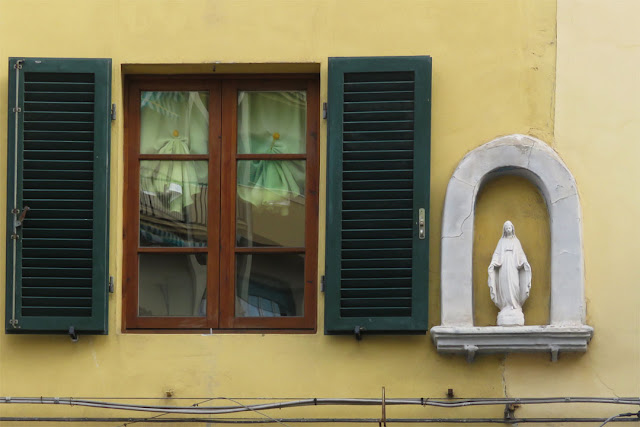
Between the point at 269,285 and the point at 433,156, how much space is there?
123cm

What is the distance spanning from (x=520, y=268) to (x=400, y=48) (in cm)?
147

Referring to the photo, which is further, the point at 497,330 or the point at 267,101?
the point at 267,101

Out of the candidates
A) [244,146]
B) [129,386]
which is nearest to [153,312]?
[129,386]

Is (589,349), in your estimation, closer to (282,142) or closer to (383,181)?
(383,181)

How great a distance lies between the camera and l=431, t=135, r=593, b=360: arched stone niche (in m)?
9.70

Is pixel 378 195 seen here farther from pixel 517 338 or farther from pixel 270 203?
pixel 517 338

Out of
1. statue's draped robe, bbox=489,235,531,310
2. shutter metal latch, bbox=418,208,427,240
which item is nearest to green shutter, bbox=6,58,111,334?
shutter metal latch, bbox=418,208,427,240

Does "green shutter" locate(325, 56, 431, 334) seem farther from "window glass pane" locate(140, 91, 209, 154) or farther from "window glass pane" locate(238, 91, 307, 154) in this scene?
"window glass pane" locate(140, 91, 209, 154)

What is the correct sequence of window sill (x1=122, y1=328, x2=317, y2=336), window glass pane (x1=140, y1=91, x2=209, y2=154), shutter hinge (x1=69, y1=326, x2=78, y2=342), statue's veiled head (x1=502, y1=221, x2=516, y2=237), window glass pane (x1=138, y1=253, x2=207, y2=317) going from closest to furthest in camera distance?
statue's veiled head (x1=502, y1=221, x2=516, y2=237) < shutter hinge (x1=69, y1=326, x2=78, y2=342) < window sill (x1=122, y1=328, x2=317, y2=336) < window glass pane (x1=138, y1=253, x2=207, y2=317) < window glass pane (x1=140, y1=91, x2=209, y2=154)

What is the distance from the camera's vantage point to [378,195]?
9.92 metres

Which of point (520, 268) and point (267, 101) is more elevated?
point (267, 101)

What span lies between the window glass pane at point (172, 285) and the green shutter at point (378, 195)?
81cm

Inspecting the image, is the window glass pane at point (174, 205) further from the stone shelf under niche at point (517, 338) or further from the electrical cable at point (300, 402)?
the stone shelf under niche at point (517, 338)

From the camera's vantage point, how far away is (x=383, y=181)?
9930 mm
